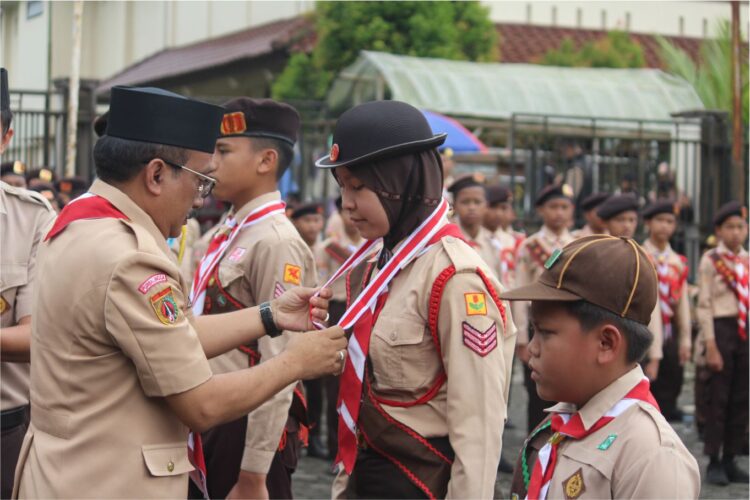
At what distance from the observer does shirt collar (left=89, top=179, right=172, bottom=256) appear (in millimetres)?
3242

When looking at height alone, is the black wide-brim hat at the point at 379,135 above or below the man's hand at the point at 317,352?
above

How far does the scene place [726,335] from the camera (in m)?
8.79

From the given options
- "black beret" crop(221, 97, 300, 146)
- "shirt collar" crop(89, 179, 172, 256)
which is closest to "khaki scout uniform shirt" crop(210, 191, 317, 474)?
"black beret" crop(221, 97, 300, 146)

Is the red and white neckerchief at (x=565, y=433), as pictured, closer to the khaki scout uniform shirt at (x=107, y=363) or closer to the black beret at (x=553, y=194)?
the khaki scout uniform shirt at (x=107, y=363)

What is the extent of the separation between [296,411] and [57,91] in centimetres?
941

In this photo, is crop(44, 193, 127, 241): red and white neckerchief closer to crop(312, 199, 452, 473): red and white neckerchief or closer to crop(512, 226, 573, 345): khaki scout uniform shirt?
crop(312, 199, 452, 473): red and white neckerchief

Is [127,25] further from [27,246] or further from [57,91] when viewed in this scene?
[27,246]

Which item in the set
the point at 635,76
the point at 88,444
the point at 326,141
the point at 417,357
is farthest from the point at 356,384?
the point at 635,76

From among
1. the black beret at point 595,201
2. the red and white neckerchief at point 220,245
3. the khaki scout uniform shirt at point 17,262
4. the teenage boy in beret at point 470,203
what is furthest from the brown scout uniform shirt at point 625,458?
the black beret at point 595,201

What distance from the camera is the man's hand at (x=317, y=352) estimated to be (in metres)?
3.43

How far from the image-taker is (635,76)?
18719 millimetres

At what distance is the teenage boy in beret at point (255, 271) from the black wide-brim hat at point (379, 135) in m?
1.10

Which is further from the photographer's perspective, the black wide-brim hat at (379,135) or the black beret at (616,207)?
the black beret at (616,207)

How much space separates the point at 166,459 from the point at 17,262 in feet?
4.05
